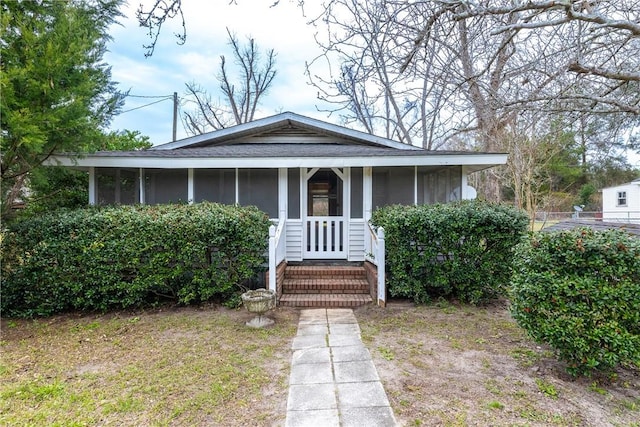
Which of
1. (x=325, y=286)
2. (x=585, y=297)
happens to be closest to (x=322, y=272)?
(x=325, y=286)

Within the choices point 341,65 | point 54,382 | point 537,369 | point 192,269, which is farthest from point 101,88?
point 537,369

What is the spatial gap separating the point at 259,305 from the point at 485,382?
9.69ft

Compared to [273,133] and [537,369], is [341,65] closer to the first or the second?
[273,133]

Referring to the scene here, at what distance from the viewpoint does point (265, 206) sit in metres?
7.50

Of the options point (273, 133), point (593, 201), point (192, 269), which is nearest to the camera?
point (192, 269)

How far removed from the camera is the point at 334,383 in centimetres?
322

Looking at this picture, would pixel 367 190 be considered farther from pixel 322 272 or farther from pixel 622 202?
pixel 622 202

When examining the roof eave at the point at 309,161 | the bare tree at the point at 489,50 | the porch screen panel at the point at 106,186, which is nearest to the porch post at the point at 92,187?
the porch screen panel at the point at 106,186

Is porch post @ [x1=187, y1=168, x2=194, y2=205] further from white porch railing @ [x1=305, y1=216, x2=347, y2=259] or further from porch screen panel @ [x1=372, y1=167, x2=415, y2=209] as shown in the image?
porch screen panel @ [x1=372, y1=167, x2=415, y2=209]

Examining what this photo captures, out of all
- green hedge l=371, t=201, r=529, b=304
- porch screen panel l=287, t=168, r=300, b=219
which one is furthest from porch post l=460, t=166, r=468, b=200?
porch screen panel l=287, t=168, r=300, b=219

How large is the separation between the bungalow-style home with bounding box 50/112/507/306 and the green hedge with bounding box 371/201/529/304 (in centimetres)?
74

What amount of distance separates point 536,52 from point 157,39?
6.30 metres

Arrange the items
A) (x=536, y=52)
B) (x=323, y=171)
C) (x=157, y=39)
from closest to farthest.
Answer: (x=157, y=39)
(x=536, y=52)
(x=323, y=171)

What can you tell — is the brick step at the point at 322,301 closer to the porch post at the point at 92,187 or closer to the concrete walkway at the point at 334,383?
the concrete walkway at the point at 334,383
